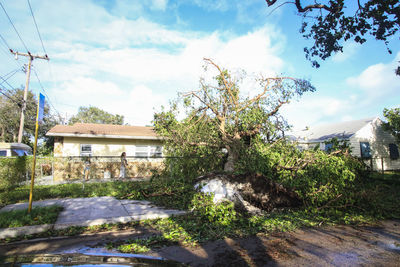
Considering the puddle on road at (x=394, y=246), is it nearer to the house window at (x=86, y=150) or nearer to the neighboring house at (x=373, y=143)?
the neighboring house at (x=373, y=143)

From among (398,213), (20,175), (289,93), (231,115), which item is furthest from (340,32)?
(20,175)

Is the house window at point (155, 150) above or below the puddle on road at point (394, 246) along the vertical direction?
above

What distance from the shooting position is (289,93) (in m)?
9.52

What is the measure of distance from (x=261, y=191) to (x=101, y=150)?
12.3m

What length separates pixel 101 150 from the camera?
1558cm

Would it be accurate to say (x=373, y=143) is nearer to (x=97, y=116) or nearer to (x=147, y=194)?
(x=147, y=194)

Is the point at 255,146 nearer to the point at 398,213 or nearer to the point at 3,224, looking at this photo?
the point at 398,213

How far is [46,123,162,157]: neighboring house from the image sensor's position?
14857 mm

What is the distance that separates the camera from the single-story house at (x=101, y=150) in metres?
13.9

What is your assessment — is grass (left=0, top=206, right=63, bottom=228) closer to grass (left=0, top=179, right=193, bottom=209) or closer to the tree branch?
grass (left=0, top=179, right=193, bottom=209)

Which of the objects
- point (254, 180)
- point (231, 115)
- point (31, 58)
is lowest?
point (254, 180)

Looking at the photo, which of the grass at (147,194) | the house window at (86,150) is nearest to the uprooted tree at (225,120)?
the grass at (147,194)

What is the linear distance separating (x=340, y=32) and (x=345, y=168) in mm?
5202

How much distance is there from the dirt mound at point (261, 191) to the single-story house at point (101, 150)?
757cm
